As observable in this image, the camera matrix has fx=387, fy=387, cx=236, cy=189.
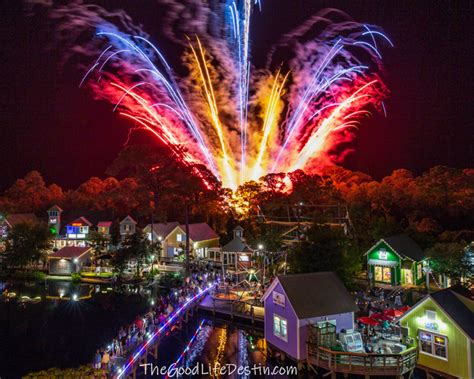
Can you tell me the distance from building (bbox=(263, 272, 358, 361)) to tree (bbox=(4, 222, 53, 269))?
34614 mm

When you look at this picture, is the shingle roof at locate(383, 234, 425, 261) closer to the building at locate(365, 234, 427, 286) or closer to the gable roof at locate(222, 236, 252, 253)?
the building at locate(365, 234, 427, 286)

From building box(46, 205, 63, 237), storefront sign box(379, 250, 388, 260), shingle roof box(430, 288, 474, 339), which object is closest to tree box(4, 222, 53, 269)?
building box(46, 205, 63, 237)

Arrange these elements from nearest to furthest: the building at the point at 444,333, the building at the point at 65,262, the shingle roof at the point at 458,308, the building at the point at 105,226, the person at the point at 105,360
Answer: the building at the point at 444,333 < the shingle roof at the point at 458,308 < the person at the point at 105,360 < the building at the point at 65,262 < the building at the point at 105,226

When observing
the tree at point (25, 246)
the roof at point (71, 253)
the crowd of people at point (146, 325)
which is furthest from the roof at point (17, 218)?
the crowd of people at point (146, 325)

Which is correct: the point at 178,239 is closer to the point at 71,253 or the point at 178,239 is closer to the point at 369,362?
the point at 71,253

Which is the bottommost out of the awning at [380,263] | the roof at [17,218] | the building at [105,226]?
the awning at [380,263]

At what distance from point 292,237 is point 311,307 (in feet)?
32.2

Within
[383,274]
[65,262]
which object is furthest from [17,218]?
[383,274]

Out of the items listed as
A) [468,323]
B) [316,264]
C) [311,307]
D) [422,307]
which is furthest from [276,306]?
[468,323]

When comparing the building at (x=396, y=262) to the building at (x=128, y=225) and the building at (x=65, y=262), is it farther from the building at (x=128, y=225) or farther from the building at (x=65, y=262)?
the building at (x=128, y=225)

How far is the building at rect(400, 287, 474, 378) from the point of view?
17.1 m

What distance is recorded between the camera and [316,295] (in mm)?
21047

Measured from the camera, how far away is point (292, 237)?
29781mm

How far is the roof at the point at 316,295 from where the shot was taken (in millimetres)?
20219
